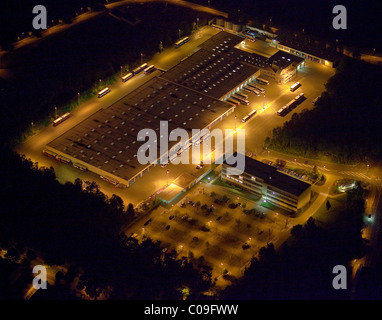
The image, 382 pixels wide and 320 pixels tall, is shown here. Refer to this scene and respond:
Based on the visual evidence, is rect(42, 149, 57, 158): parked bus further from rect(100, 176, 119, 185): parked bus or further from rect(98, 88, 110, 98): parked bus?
rect(98, 88, 110, 98): parked bus

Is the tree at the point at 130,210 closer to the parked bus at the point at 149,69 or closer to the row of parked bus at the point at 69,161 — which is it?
the row of parked bus at the point at 69,161

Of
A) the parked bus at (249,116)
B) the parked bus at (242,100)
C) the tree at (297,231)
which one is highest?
the parked bus at (242,100)

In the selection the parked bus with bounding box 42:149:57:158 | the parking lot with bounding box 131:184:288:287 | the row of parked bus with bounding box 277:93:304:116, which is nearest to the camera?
the parking lot with bounding box 131:184:288:287

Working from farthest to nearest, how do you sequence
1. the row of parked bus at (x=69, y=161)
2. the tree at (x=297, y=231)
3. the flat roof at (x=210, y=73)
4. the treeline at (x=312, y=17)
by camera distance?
the treeline at (x=312, y=17)
the flat roof at (x=210, y=73)
the row of parked bus at (x=69, y=161)
the tree at (x=297, y=231)

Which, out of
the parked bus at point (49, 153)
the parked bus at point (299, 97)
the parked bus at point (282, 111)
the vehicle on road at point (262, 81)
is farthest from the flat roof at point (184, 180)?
the vehicle on road at point (262, 81)

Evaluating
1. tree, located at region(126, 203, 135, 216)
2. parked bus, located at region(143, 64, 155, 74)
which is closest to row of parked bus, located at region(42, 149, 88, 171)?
tree, located at region(126, 203, 135, 216)

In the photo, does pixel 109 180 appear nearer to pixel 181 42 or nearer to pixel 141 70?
pixel 141 70

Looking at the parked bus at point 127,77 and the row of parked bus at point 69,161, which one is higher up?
the parked bus at point 127,77

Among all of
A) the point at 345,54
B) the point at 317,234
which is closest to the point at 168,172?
the point at 317,234
